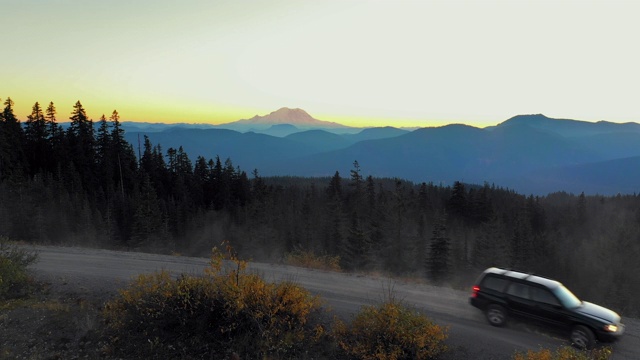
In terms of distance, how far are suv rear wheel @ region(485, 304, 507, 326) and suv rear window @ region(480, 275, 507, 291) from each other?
573 mm

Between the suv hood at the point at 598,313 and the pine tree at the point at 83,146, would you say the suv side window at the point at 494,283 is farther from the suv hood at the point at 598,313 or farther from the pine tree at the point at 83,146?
the pine tree at the point at 83,146

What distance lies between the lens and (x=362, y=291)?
1466 centimetres

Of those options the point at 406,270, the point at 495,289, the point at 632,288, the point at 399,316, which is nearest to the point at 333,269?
the point at 495,289

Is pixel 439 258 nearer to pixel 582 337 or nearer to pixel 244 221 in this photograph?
pixel 244 221

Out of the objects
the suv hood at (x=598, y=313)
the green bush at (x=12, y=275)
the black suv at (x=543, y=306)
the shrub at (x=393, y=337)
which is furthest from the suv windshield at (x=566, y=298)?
the green bush at (x=12, y=275)

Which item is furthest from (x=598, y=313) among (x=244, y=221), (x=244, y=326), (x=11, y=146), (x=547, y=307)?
(x=11, y=146)

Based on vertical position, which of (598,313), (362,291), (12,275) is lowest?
(362,291)

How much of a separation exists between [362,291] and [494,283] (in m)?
4.77

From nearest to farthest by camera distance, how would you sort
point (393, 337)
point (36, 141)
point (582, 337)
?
point (393, 337) → point (582, 337) → point (36, 141)

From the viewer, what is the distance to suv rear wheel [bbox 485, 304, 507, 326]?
11.8m

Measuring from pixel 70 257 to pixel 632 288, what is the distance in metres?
54.9

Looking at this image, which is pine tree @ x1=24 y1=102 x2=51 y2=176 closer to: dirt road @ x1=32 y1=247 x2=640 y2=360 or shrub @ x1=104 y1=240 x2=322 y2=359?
dirt road @ x1=32 y1=247 x2=640 y2=360

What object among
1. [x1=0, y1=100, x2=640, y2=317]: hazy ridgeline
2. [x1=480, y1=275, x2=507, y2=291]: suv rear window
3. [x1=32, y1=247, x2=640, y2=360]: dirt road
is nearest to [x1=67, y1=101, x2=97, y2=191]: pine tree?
[x1=0, y1=100, x2=640, y2=317]: hazy ridgeline

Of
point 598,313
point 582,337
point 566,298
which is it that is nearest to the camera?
point 582,337
